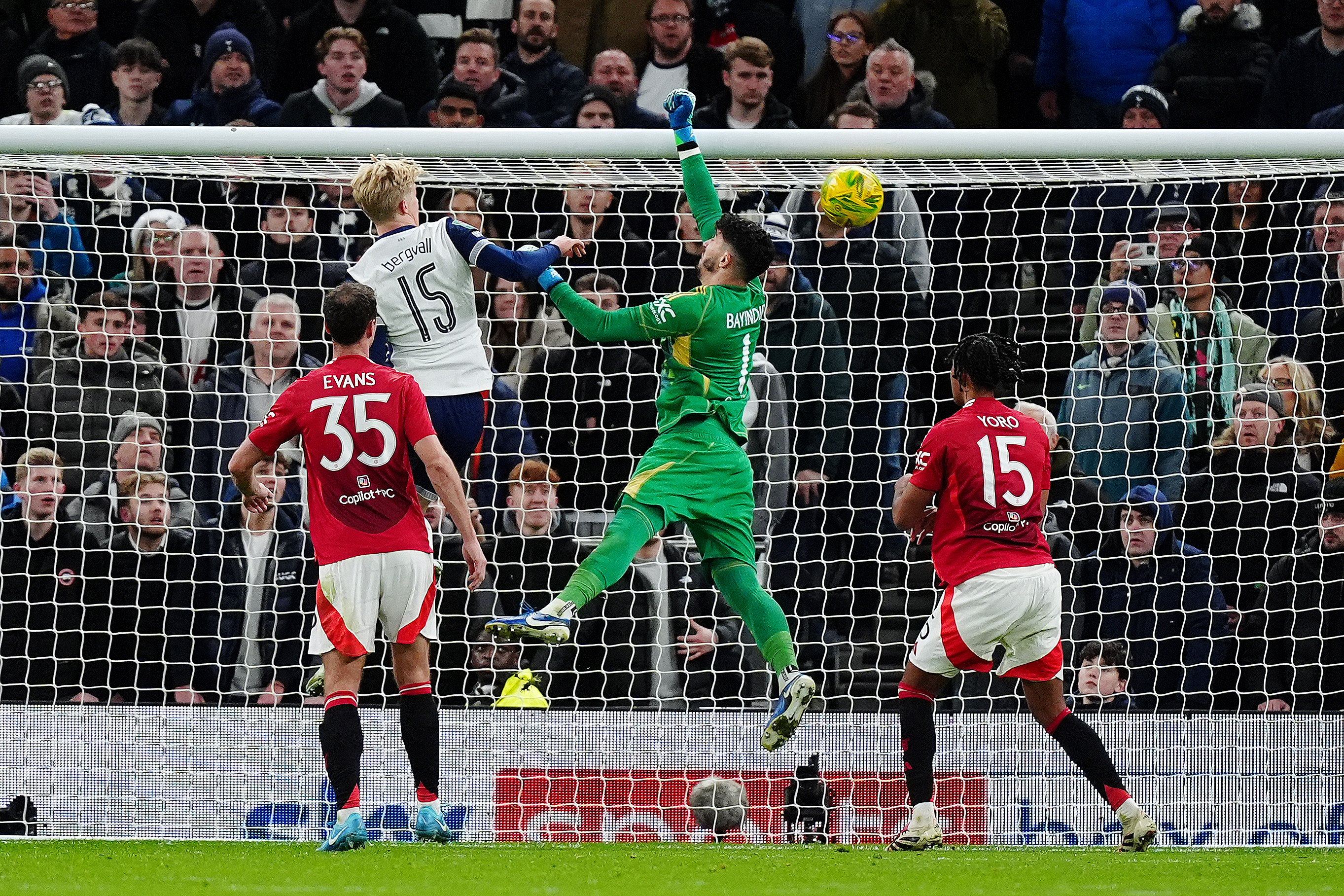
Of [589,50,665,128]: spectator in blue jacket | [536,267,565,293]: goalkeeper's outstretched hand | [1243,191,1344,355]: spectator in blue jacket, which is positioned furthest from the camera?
[589,50,665,128]: spectator in blue jacket

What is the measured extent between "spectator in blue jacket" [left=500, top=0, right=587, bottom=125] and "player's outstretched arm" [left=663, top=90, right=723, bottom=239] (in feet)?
12.6

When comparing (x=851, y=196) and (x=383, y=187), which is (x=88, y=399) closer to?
(x=383, y=187)

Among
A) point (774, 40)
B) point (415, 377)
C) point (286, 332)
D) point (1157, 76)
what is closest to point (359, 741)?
point (415, 377)

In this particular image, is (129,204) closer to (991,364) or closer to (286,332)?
(286,332)

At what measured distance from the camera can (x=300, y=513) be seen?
984 centimetres

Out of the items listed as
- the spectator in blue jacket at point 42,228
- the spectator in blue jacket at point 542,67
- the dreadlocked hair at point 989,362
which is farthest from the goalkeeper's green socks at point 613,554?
the spectator in blue jacket at point 542,67

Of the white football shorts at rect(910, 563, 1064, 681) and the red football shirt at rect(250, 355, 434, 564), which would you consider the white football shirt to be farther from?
the white football shorts at rect(910, 563, 1064, 681)

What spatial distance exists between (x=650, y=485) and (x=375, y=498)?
1256 mm

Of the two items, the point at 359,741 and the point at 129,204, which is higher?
the point at 129,204

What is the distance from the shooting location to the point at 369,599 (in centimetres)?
660

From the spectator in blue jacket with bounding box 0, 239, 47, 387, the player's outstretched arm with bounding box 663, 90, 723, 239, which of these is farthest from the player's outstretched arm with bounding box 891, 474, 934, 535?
the spectator in blue jacket with bounding box 0, 239, 47, 387

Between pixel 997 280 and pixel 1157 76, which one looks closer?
pixel 997 280

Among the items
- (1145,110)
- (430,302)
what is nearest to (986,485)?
(430,302)

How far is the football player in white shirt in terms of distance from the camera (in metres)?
7.20
